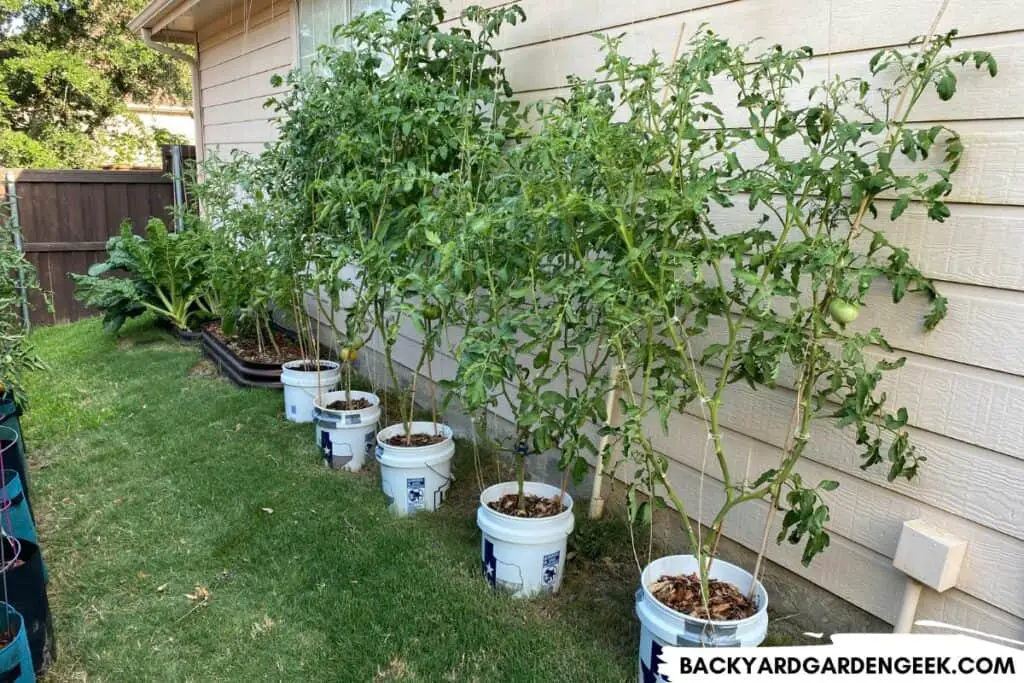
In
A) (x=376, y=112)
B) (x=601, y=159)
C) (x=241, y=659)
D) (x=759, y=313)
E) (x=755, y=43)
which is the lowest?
(x=241, y=659)

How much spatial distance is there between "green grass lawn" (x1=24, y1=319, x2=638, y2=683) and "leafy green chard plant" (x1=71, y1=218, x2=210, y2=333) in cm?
213

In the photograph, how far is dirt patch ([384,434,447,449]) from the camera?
3117 mm

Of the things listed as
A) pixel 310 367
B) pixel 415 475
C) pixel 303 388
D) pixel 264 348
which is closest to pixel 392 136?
pixel 415 475

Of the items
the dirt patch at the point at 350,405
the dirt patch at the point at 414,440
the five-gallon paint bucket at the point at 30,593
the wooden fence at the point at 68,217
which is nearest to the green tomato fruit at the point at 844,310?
the dirt patch at the point at 414,440

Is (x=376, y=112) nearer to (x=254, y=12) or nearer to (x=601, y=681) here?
(x=601, y=681)

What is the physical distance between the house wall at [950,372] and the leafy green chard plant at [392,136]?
1.05m

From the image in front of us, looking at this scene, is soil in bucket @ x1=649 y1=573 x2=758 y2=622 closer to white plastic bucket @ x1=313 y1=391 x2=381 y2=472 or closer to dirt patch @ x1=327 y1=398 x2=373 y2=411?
white plastic bucket @ x1=313 y1=391 x2=381 y2=472

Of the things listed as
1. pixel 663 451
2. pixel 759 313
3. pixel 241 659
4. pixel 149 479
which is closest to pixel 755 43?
pixel 759 313

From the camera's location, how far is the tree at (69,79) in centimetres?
1285

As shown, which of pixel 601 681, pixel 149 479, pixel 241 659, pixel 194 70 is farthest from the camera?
pixel 194 70

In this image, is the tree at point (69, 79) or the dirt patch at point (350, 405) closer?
the dirt patch at point (350, 405)

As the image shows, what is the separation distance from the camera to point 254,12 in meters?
6.08

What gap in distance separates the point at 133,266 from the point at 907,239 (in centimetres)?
576

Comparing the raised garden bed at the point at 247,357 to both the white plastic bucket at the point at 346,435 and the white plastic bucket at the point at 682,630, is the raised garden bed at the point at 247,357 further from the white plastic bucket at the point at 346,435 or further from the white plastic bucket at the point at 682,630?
the white plastic bucket at the point at 682,630
